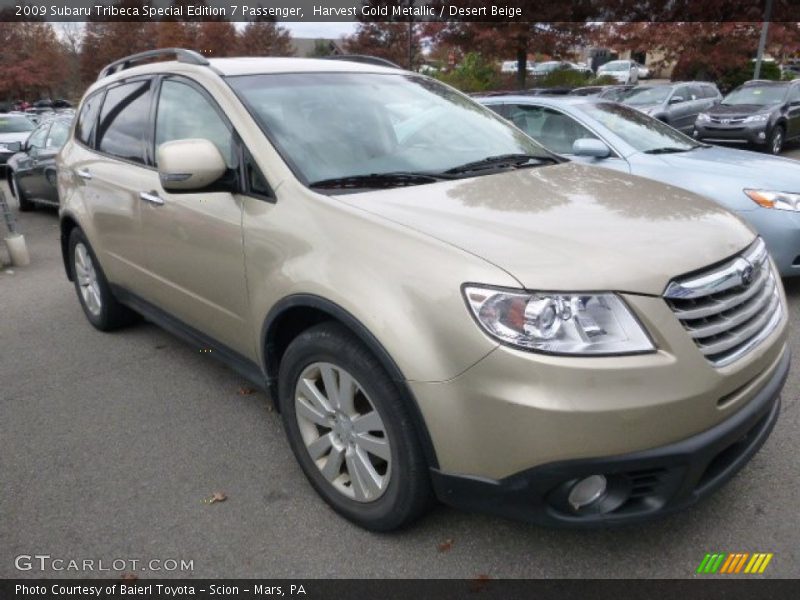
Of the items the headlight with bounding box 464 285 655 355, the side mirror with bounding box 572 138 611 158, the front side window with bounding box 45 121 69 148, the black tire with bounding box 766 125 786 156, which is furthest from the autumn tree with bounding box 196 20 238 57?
the headlight with bounding box 464 285 655 355

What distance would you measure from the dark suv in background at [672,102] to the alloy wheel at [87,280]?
11172 millimetres

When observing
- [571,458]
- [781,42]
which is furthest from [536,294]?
[781,42]

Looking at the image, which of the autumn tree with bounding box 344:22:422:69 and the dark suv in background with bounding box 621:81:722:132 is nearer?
the dark suv in background with bounding box 621:81:722:132

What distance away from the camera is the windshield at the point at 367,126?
2869 mm

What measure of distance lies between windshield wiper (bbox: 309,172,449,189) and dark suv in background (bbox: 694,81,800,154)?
40.5 feet

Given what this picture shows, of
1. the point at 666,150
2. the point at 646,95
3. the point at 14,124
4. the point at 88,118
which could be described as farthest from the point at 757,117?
the point at 14,124

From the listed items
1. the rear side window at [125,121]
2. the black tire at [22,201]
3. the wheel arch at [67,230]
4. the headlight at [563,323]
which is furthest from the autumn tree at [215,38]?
the headlight at [563,323]

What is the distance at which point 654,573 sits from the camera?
230 centimetres

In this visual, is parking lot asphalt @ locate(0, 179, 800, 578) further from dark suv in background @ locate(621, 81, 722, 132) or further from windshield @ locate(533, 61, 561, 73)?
windshield @ locate(533, 61, 561, 73)

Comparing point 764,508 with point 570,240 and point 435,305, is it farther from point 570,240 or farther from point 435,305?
point 435,305

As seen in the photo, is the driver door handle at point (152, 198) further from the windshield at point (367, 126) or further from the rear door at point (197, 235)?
the windshield at point (367, 126)

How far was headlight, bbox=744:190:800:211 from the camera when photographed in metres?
4.69
